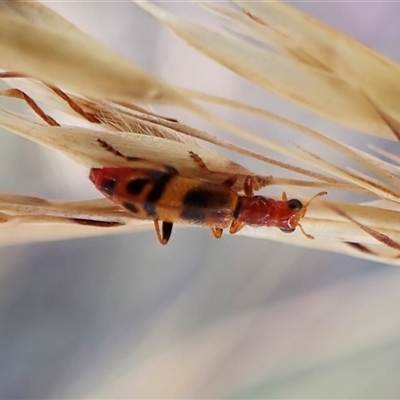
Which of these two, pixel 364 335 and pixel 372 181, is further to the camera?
pixel 364 335

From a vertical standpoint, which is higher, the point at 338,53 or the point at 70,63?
the point at 338,53

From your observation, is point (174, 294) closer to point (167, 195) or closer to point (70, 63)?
point (167, 195)

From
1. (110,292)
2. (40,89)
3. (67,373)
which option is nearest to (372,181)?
(40,89)

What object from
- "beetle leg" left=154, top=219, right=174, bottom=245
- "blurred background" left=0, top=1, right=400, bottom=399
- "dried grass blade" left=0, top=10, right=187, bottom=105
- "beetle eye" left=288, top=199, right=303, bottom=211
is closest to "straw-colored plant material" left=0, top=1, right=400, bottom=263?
"dried grass blade" left=0, top=10, right=187, bottom=105

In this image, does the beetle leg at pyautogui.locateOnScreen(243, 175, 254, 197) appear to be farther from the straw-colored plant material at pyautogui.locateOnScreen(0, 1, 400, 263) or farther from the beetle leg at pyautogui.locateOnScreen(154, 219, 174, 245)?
the beetle leg at pyautogui.locateOnScreen(154, 219, 174, 245)

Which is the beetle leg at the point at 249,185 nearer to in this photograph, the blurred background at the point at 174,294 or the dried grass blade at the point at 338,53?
the dried grass blade at the point at 338,53

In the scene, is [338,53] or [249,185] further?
[249,185]

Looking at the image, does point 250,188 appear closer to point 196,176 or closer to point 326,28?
point 196,176

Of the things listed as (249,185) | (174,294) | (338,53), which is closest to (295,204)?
(249,185)
